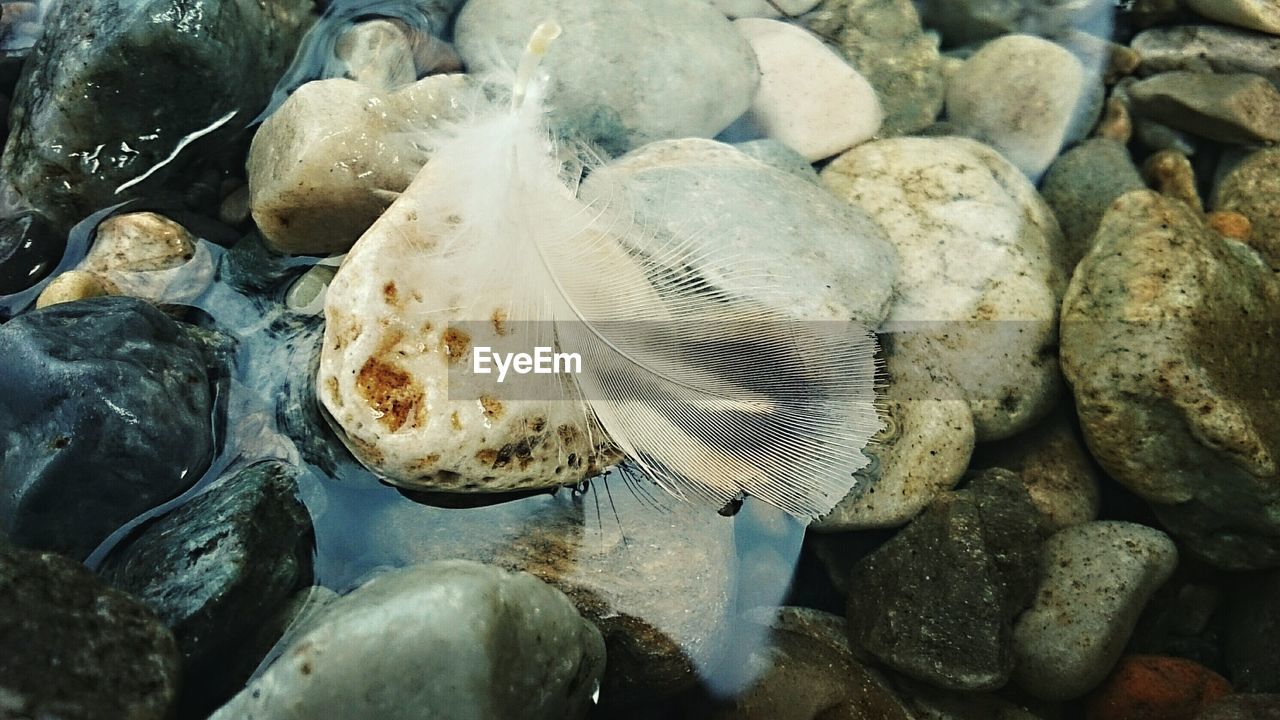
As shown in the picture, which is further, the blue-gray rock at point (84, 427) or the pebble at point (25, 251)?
the pebble at point (25, 251)

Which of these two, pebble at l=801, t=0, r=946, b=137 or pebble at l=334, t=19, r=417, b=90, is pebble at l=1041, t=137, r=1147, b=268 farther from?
pebble at l=334, t=19, r=417, b=90

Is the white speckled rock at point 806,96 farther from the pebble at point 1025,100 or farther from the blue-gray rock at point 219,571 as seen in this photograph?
the blue-gray rock at point 219,571

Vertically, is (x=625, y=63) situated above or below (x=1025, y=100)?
above

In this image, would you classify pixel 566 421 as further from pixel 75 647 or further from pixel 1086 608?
pixel 1086 608

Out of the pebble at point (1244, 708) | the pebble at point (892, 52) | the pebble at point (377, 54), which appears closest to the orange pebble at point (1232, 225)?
the pebble at point (892, 52)

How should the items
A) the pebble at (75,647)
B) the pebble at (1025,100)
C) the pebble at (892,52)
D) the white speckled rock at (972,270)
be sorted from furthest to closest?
1. the pebble at (892,52)
2. the pebble at (1025,100)
3. the white speckled rock at (972,270)
4. the pebble at (75,647)

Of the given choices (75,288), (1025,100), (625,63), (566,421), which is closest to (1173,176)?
(1025,100)
